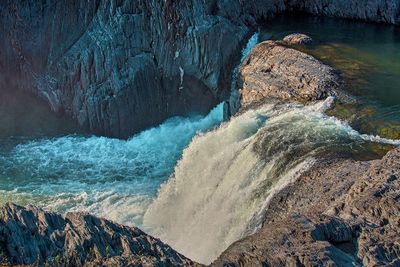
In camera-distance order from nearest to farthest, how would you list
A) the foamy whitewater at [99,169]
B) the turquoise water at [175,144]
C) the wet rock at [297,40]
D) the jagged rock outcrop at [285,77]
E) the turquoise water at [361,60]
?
1. the turquoise water at [175,144]
2. the turquoise water at [361,60]
3. the foamy whitewater at [99,169]
4. the jagged rock outcrop at [285,77]
5. the wet rock at [297,40]

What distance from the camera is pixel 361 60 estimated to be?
22625 mm

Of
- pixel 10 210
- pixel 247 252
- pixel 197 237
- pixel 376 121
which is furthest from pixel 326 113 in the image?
pixel 10 210

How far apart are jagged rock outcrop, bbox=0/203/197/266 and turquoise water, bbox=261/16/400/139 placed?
32.6 feet

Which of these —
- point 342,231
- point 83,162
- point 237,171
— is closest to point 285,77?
→ point 237,171

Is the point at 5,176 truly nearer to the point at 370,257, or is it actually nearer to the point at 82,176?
the point at 82,176

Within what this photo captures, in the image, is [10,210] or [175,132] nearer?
[10,210]

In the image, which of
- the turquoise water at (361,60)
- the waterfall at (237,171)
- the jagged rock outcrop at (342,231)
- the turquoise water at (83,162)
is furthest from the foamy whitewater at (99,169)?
the jagged rock outcrop at (342,231)

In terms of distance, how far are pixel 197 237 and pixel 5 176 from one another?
9.34 meters

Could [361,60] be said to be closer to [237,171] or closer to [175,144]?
[175,144]

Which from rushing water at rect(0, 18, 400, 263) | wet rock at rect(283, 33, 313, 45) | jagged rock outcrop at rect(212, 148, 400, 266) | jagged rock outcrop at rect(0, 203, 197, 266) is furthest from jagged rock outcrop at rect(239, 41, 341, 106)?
jagged rock outcrop at rect(0, 203, 197, 266)

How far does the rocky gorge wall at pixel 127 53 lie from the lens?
23.4m

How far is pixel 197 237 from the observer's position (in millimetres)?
15477

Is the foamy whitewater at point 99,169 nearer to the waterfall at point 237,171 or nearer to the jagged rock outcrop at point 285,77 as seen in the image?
the waterfall at point 237,171

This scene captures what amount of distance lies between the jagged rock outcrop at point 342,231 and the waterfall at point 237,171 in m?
2.46
